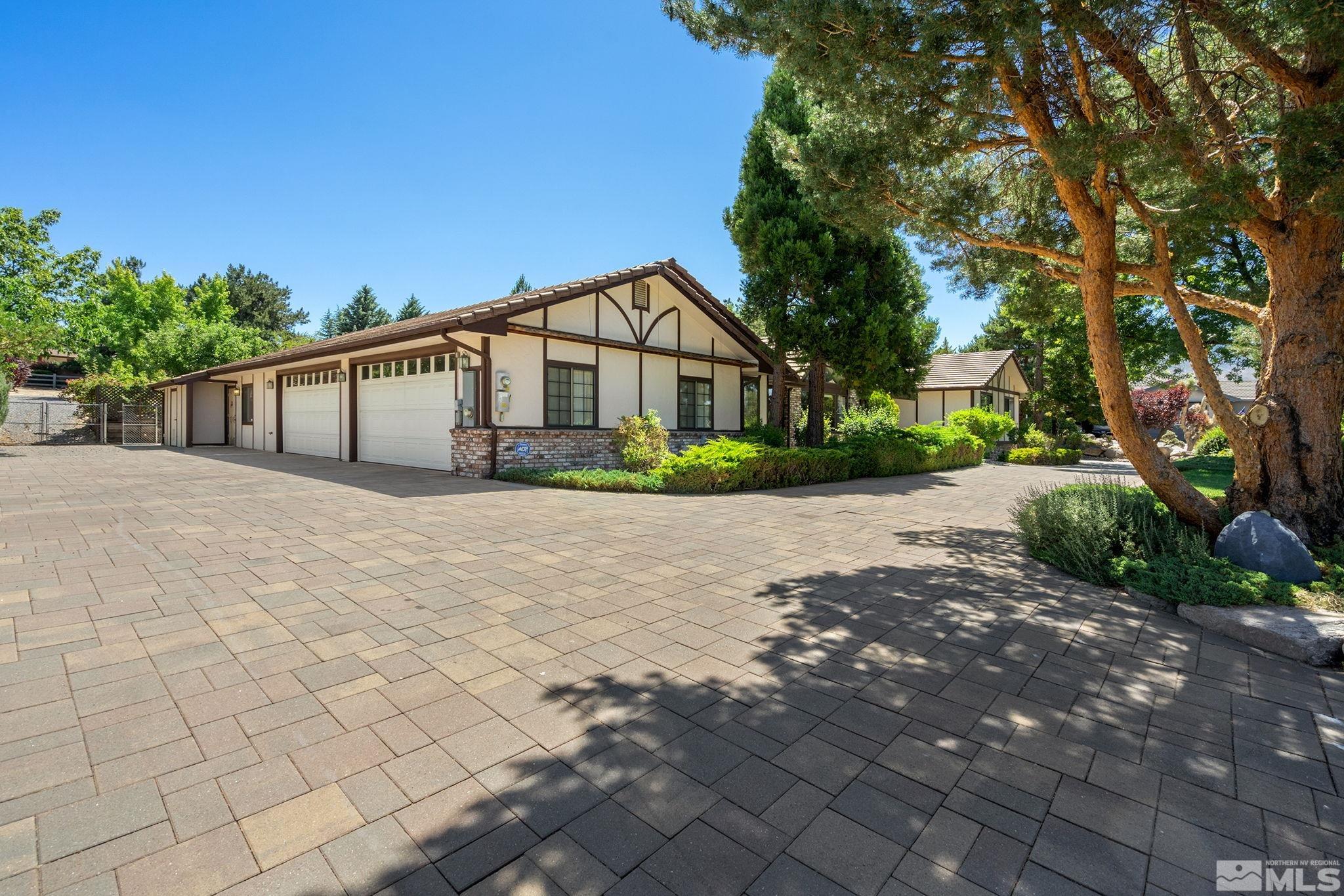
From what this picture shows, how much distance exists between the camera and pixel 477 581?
464 centimetres

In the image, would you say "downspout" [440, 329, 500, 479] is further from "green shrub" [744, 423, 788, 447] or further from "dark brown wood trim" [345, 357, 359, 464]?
"green shrub" [744, 423, 788, 447]

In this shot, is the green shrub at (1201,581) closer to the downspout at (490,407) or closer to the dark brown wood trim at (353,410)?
the downspout at (490,407)

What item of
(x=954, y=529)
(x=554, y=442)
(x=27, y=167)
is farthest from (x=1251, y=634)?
(x=27, y=167)

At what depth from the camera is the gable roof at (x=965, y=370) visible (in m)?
26.0

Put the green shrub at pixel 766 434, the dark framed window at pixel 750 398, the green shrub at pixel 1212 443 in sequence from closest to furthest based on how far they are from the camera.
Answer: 1. the green shrub at pixel 766 434
2. the dark framed window at pixel 750 398
3. the green shrub at pixel 1212 443

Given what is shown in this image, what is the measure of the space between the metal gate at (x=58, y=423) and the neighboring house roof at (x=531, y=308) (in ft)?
32.6

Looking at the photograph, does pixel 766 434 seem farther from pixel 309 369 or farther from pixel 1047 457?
pixel 309 369

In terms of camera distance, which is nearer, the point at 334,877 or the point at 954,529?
the point at 334,877

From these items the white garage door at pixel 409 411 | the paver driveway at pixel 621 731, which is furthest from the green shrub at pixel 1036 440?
the white garage door at pixel 409 411

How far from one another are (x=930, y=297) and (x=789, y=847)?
619 inches

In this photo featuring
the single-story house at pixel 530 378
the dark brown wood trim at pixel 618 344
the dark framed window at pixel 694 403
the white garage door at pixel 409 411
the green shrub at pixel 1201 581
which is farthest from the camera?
the dark framed window at pixel 694 403

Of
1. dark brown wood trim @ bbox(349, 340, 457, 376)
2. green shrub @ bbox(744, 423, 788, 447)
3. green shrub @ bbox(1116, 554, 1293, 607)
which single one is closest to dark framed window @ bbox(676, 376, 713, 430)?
green shrub @ bbox(744, 423, 788, 447)

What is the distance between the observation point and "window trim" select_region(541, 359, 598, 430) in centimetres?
1271

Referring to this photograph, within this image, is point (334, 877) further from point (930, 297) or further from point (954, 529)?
point (930, 297)
